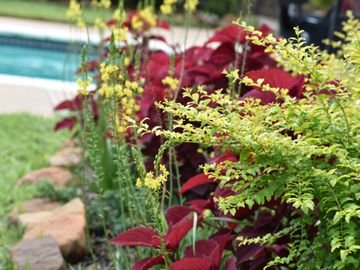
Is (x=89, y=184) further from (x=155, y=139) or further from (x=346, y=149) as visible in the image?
(x=346, y=149)

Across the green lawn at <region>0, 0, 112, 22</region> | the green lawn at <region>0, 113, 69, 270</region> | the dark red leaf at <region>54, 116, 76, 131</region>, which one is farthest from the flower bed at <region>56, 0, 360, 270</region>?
the green lawn at <region>0, 0, 112, 22</region>

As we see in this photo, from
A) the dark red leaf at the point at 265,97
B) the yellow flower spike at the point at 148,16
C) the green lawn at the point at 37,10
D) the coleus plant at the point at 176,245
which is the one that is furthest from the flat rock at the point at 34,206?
the green lawn at the point at 37,10

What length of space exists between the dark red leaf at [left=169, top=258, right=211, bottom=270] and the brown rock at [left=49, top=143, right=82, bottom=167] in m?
2.12

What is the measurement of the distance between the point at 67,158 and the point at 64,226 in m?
1.12

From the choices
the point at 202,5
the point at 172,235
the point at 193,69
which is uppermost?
the point at 193,69

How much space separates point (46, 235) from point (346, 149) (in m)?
1.52

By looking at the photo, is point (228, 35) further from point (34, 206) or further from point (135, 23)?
point (34, 206)

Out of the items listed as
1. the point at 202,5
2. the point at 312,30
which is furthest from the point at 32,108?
the point at 202,5

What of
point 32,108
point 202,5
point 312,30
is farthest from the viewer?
point 202,5

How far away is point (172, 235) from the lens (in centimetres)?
198

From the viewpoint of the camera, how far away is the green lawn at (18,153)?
3243 millimetres

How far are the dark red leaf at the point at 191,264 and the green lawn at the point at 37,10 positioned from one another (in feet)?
31.2

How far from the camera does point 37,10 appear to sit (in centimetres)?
1338

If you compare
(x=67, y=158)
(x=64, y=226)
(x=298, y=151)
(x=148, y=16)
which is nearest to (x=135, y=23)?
(x=148, y=16)
